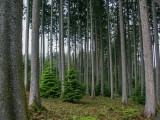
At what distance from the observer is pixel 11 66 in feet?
17.3

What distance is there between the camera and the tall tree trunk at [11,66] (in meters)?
5.14

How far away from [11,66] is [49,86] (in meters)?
12.7

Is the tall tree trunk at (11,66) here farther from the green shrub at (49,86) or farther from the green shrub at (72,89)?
the green shrub at (49,86)

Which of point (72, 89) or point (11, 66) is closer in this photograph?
point (11, 66)

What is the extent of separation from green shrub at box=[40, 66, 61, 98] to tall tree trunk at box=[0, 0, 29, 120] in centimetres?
1218

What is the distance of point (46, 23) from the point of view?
28531 mm

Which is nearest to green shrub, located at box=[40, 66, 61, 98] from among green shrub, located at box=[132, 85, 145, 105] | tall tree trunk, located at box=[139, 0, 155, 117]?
green shrub, located at box=[132, 85, 145, 105]

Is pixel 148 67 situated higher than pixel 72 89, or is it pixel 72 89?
pixel 148 67

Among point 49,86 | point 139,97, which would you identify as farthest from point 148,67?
point 49,86

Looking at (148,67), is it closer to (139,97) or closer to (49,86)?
(139,97)

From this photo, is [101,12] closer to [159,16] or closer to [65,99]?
[159,16]

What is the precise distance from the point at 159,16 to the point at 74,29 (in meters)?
9.21

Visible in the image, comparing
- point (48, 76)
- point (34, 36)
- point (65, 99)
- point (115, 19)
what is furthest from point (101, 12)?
point (34, 36)

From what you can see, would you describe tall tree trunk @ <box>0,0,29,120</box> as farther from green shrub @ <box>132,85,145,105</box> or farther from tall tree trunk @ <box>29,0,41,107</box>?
green shrub @ <box>132,85,145,105</box>
